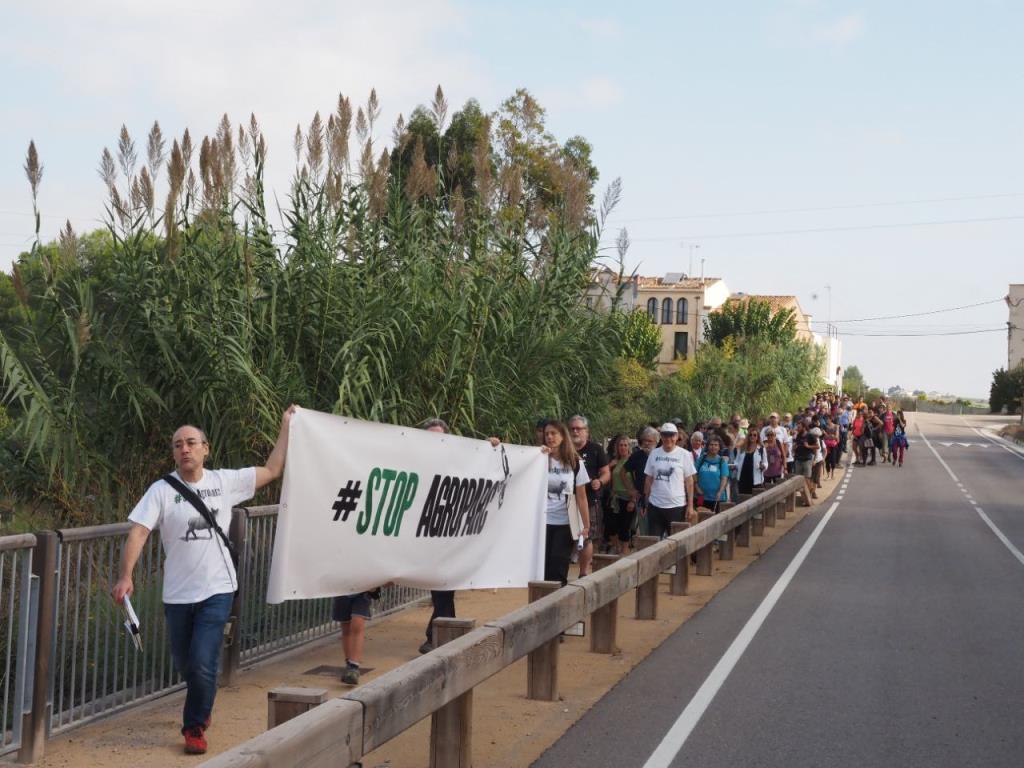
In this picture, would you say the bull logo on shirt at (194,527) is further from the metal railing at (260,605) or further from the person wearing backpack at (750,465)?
the person wearing backpack at (750,465)

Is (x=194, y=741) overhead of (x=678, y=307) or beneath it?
beneath

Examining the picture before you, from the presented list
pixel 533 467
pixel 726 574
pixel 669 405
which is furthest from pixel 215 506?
pixel 669 405

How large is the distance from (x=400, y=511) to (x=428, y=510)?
1.08 feet

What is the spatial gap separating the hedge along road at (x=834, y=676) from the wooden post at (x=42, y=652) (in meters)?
2.59

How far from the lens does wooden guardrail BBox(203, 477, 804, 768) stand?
14.6ft

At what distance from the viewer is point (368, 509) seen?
774cm

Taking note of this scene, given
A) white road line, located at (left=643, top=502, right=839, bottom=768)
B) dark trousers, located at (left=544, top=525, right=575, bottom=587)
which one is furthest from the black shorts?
dark trousers, located at (left=544, top=525, right=575, bottom=587)

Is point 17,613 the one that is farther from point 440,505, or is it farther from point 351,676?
point 440,505

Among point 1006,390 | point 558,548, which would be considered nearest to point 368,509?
point 558,548

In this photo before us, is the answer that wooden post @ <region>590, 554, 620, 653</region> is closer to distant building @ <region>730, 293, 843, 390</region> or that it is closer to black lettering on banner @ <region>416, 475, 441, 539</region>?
black lettering on banner @ <region>416, 475, 441, 539</region>

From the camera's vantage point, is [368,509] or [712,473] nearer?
[368,509]

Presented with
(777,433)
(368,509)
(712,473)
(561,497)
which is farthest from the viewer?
(777,433)

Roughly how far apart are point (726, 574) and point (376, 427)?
892cm

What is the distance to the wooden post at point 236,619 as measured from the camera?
8359 mm
